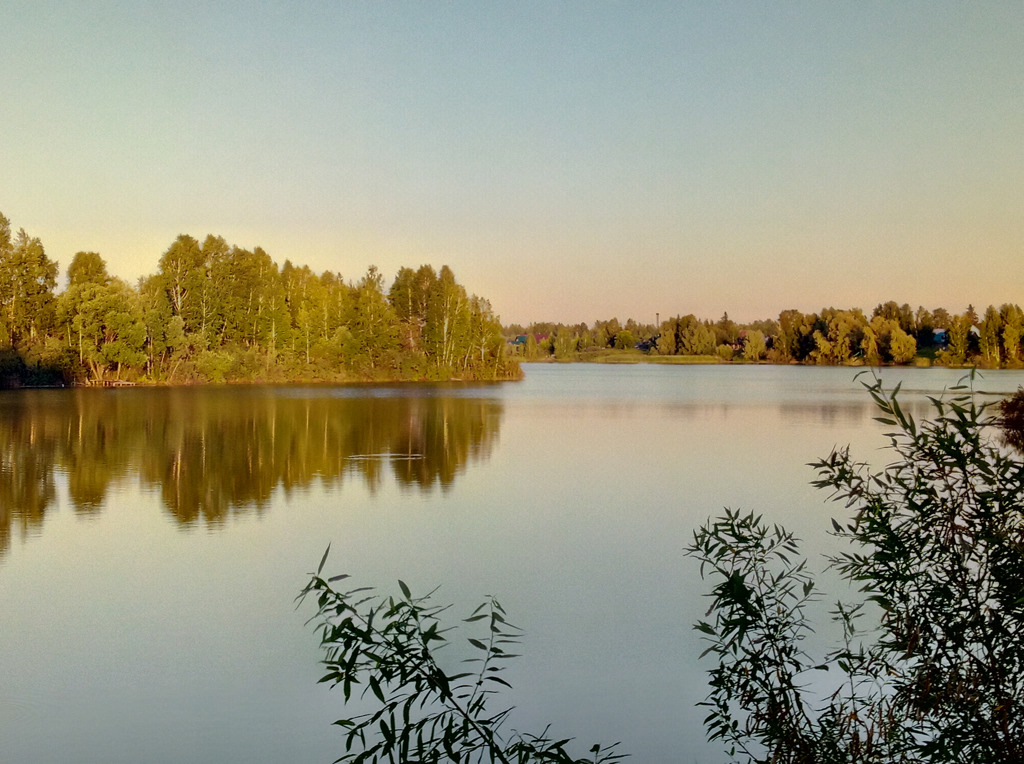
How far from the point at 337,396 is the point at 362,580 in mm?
30679

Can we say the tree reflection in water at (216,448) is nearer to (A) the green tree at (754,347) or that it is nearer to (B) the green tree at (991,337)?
(B) the green tree at (991,337)

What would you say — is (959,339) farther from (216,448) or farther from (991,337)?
(216,448)

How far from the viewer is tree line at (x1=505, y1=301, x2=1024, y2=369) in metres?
85.9

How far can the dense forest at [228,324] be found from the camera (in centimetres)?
4250

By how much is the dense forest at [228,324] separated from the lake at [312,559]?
2025 cm

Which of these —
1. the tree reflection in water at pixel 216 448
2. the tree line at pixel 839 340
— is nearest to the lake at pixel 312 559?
the tree reflection in water at pixel 216 448

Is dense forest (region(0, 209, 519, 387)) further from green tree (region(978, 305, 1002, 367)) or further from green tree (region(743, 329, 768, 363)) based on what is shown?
green tree (region(743, 329, 768, 363))

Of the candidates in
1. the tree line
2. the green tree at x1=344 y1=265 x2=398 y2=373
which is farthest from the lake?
the tree line

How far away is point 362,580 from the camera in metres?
8.89

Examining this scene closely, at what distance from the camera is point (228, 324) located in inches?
2002

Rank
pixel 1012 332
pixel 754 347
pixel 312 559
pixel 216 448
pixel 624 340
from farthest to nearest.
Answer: pixel 624 340 < pixel 754 347 < pixel 1012 332 < pixel 216 448 < pixel 312 559

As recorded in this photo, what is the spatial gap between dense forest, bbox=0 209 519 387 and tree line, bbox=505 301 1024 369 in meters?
29.6

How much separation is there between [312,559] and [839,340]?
319ft

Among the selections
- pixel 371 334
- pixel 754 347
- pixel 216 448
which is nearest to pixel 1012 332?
pixel 754 347
